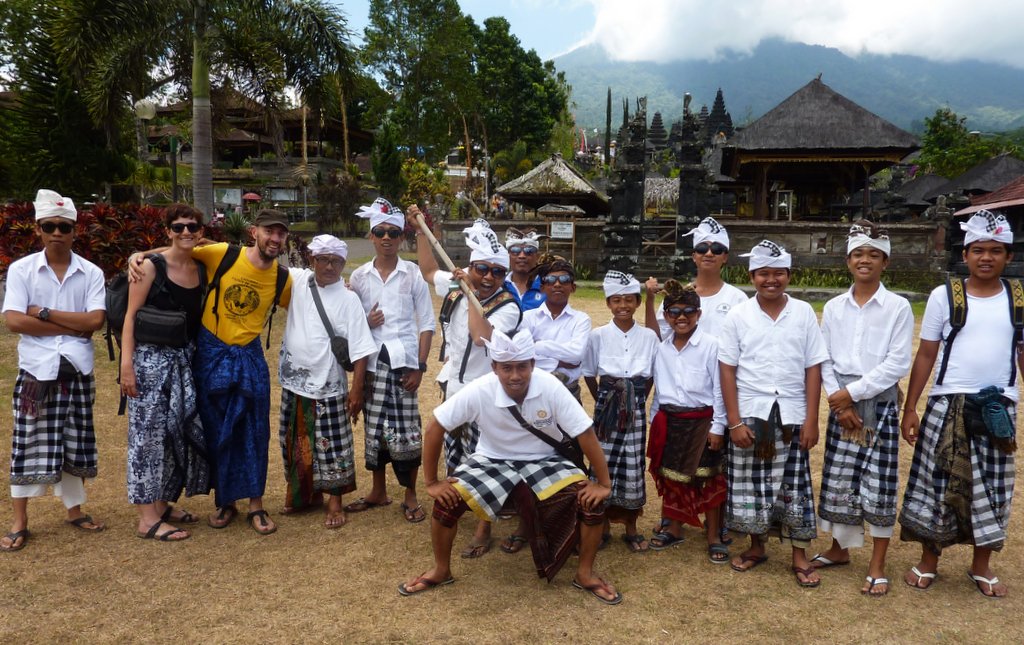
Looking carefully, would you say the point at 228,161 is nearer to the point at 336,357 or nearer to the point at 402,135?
the point at 402,135

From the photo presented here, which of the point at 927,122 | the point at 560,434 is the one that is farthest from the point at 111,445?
the point at 927,122

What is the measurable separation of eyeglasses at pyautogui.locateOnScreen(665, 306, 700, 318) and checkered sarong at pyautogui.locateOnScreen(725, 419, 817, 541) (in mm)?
685

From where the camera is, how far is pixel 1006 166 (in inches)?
1054

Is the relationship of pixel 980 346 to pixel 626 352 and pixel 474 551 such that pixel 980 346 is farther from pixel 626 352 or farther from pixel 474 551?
pixel 474 551

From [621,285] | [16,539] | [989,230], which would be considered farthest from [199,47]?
[989,230]

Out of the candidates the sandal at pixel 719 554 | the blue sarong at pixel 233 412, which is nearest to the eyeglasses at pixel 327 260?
the blue sarong at pixel 233 412

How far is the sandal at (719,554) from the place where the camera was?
4.00 metres

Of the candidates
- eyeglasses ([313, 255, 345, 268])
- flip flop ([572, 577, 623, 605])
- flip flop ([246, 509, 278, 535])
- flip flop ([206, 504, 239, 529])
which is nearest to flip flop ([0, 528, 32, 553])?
flip flop ([206, 504, 239, 529])

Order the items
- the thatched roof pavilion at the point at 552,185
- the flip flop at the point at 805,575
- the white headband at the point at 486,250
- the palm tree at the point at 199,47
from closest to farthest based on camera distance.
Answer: the flip flop at the point at 805,575, the white headband at the point at 486,250, the palm tree at the point at 199,47, the thatched roof pavilion at the point at 552,185

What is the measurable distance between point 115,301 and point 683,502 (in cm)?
366

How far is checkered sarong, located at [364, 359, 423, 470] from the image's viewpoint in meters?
4.48

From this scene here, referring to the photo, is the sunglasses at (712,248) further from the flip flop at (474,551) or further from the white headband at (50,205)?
the white headband at (50,205)

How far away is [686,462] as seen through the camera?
401 centimetres

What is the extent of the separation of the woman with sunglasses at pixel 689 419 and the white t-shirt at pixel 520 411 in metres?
0.76
